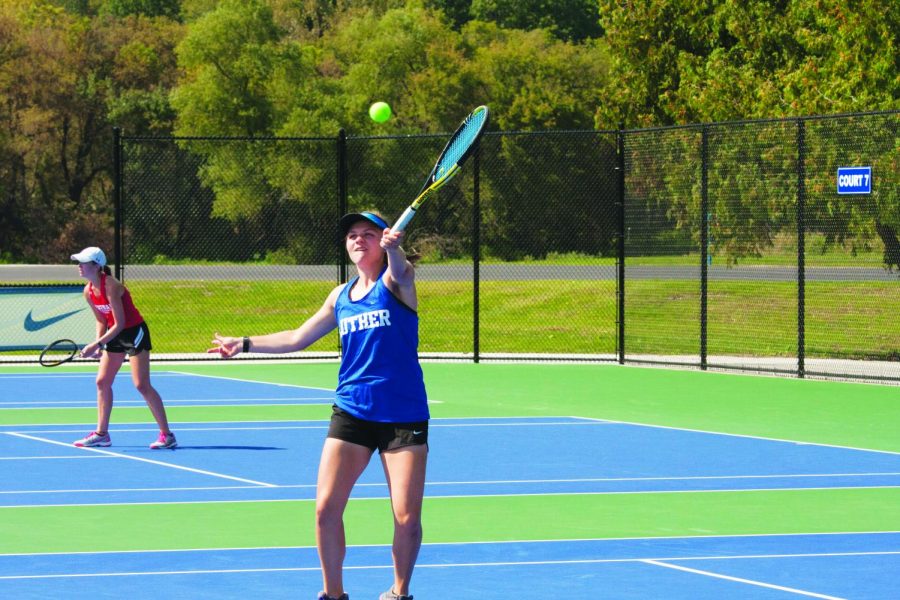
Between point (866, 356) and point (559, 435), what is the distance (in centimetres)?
887

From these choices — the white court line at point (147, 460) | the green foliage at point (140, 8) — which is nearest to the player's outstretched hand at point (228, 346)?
the white court line at point (147, 460)

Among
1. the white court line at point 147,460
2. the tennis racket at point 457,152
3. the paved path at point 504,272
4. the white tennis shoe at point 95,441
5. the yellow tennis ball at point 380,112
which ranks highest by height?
the yellow tennis ball at point 380,112

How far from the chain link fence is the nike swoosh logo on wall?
1.07 metres

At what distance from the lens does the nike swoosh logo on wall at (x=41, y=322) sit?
21875 mm

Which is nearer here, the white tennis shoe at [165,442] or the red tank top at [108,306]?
the red tank top at [108,306]

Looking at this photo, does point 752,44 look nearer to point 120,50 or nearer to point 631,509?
point 631,509

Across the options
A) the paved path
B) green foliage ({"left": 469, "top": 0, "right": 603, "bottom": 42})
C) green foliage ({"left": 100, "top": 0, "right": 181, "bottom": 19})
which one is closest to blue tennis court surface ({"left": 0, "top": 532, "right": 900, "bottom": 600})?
the paved path

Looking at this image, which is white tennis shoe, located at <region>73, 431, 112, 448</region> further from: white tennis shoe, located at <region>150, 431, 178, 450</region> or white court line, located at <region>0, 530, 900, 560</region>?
white court line, located at <region>0, 530, 900, 560</region>

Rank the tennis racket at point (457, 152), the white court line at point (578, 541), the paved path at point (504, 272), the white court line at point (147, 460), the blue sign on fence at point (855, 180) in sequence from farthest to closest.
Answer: the paved path at point (504, 272) < the blue sign on fence at point (855, 180) < the white court line at point (147, 460) < the white court line at point (578, 541) < the tennis racket at point (457, 152)

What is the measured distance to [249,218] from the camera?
3447 centimetres

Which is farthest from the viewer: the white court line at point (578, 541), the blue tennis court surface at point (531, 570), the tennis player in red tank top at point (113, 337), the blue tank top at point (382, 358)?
the tennis player in red tank top at point (113, 337)

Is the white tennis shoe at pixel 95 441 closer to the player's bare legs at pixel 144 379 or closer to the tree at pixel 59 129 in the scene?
the player's bare legs at pixel 144 379

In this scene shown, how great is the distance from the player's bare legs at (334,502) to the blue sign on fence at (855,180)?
1335cm

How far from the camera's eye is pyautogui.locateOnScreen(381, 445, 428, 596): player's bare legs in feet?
22.0
